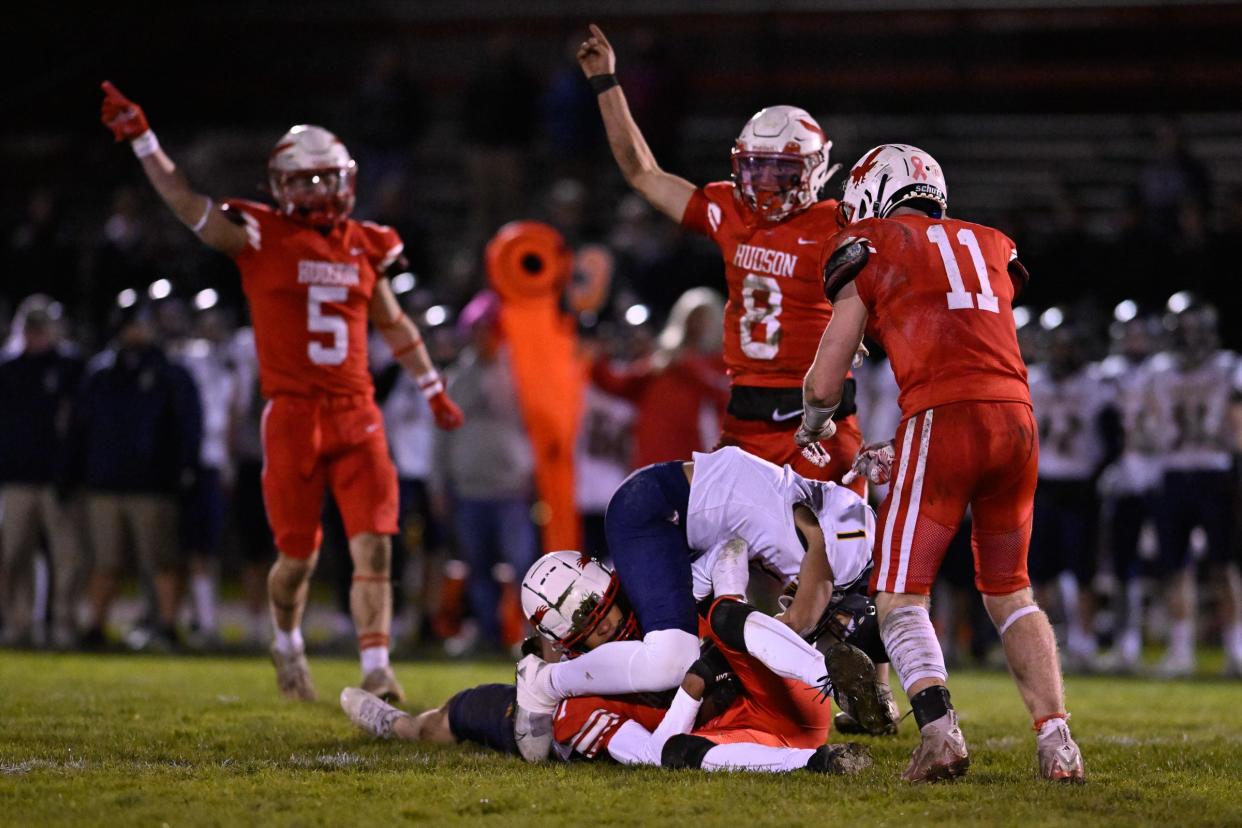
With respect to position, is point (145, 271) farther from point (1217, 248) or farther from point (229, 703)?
point (1217, 248)

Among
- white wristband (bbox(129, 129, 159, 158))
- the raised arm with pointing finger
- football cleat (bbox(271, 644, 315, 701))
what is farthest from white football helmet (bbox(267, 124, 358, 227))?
football cleat (bbox(271, 644, 315, 701))

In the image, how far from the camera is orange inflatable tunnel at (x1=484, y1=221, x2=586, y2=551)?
1198 cm

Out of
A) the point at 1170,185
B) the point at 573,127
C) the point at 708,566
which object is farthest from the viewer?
the point at 573,127

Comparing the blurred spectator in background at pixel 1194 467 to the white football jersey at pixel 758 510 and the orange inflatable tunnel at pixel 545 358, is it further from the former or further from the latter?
the white football jersey at pixel 758 510

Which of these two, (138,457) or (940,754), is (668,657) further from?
(138,457)

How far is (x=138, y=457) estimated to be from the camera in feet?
37.2

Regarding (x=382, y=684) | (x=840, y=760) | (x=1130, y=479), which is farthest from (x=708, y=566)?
(x=1130, y=479)

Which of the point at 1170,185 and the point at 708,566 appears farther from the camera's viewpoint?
the point at 1170,185

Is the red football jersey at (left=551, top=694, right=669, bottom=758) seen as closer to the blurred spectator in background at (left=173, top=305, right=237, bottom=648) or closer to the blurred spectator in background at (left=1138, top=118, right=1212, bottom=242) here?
the blurred spectator in background at (left=173, top=305, right=237, bottom=648)

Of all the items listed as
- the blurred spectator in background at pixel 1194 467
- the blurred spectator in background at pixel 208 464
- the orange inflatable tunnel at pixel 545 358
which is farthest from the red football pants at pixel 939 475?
the blurred spectator in background at pixel 208 464

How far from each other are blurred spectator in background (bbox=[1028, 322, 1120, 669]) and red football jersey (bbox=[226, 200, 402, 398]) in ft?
19.4

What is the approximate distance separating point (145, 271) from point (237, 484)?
333 cm

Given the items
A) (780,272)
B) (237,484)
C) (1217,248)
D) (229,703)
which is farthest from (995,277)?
(1217,248)

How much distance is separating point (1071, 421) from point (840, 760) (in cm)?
713
